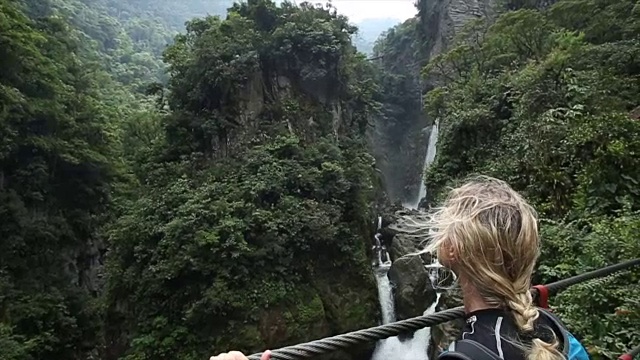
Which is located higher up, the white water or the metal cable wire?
the metal cable wire

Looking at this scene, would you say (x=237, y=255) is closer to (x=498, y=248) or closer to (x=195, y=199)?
(x=195, y=199)

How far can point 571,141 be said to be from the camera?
22.2 feet

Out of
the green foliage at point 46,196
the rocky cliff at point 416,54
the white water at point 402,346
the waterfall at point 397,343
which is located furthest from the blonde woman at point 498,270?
the rocky cliff at point 416,54

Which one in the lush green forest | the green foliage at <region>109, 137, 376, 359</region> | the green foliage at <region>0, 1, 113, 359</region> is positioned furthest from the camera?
the green foliage at <region>0, 1, 113, 359</region>

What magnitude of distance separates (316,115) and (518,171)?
8.84 meters

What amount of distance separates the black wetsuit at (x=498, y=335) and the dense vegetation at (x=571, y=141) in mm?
3101

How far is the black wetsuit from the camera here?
87cm

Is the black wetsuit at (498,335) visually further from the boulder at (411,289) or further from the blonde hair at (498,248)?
the boulder at (411,289)

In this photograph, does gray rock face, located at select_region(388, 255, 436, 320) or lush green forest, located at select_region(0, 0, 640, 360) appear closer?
lush green forest, located at select_region(0, 0, 640, 360)

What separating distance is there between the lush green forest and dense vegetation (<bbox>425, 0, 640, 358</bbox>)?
0.04 m

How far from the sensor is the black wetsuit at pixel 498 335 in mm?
866

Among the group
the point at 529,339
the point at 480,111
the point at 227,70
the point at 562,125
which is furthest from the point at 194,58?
the point at 529,339

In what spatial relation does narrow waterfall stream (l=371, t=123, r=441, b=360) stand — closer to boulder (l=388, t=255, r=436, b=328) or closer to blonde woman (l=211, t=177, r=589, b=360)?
boulder (l=388, t=255, r=436, b=328)

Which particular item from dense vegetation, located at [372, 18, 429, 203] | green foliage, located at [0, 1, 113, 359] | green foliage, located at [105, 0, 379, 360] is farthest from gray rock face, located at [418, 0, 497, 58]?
green foliage, located at [0, 1, 113, 359]
